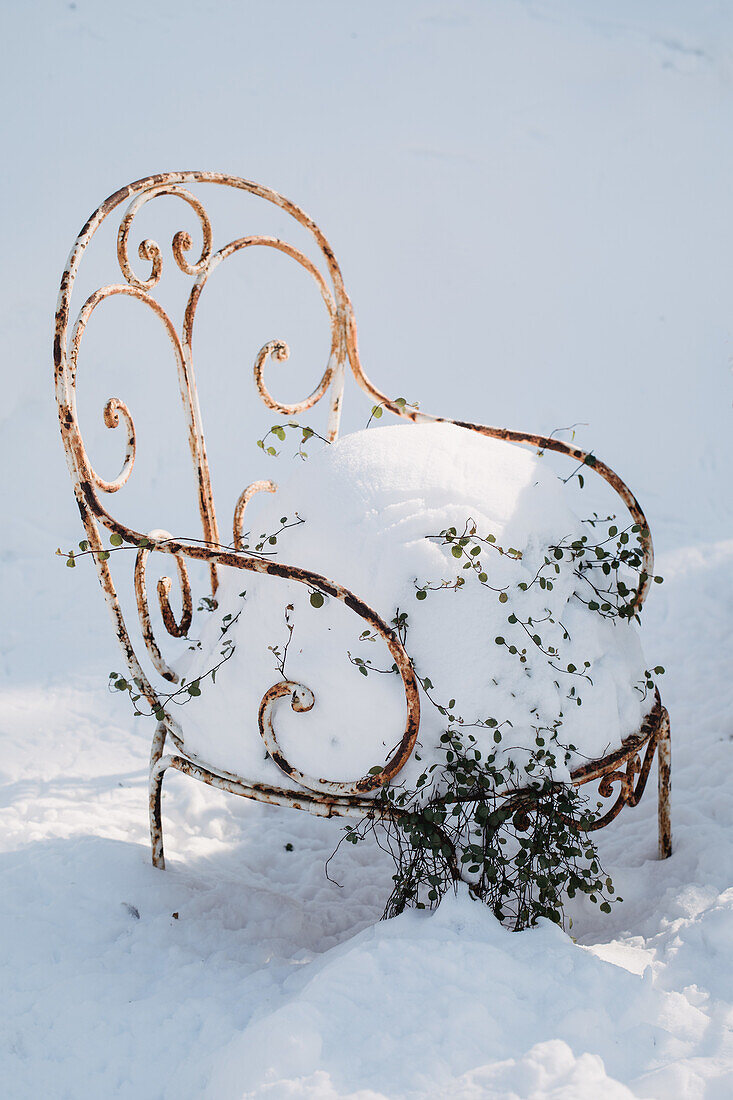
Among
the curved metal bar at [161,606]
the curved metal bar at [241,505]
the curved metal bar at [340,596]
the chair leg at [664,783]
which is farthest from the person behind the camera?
the curved metal bar at [241,505]

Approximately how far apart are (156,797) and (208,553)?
0.46 metres

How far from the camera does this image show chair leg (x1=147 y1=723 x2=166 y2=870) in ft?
4.56

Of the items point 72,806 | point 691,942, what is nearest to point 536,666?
point 691,942

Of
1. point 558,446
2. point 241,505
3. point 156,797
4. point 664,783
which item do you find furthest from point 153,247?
point 664,783

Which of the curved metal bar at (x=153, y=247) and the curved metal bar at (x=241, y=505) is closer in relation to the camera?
the curved metal bar at (x=153, y=247)

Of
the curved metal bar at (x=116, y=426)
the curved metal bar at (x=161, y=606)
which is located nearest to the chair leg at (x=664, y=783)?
the curved metal bar at (x=161, y=606)

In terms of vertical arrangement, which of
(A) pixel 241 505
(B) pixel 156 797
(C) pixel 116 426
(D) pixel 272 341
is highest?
(D) pixel 272 341

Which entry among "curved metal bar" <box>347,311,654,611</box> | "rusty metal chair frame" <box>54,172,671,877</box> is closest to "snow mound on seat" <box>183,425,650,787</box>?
"rusty metal chair frame" <box>54,172,671,877</box>

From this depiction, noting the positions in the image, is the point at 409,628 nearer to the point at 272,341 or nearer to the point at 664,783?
the point at 664,783

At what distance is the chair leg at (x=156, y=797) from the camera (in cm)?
139

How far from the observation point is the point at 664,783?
1.44 meters

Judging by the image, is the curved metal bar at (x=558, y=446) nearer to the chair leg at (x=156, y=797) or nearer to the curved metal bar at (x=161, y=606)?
the curved metal bar at (x=161, y=606)

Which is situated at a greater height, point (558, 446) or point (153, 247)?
point (153, 247)

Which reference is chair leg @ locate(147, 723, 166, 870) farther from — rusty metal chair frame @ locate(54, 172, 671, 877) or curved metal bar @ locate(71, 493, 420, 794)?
curved metal bar @ locate(71, 493, 420, 794)
